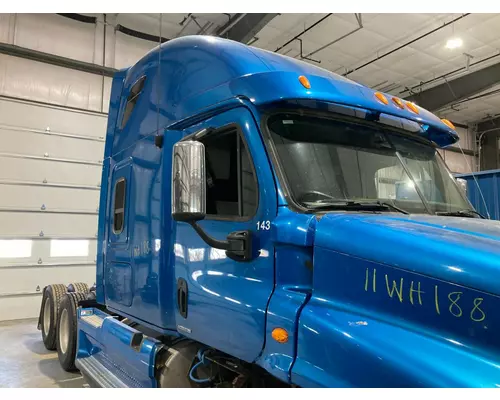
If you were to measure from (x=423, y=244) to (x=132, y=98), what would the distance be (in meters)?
3.38

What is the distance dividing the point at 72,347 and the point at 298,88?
4.58 metres

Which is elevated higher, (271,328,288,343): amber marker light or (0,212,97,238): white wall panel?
(0,212,97,238): white wall panel

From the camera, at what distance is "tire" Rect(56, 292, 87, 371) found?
546cm

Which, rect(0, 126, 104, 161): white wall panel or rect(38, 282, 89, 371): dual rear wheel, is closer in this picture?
rect(38, 282, 89, 371): dual rear wheel

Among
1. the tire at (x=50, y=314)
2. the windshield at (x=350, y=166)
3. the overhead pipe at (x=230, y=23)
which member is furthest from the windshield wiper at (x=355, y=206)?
the overhead pipe at (x=230, y=23)

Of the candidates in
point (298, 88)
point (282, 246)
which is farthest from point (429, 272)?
point (298, 88)

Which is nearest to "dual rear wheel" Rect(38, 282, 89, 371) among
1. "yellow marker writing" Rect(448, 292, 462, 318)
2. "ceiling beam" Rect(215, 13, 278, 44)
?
"yellow marker writing" Rect(448, 292, 462, 318)

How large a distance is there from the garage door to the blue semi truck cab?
207 inches

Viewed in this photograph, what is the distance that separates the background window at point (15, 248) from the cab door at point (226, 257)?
670 centimetres

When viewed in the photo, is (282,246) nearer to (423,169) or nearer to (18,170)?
(423,169)

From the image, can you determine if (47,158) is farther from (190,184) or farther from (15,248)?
(190,184)

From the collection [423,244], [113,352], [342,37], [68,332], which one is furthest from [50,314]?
[342,37]

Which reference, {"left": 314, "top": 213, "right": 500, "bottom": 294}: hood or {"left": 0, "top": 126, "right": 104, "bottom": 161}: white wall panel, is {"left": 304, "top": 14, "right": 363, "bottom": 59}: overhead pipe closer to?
{"left": 0, "top": 126, "right": 104, "bottom": 161}: white wall panel

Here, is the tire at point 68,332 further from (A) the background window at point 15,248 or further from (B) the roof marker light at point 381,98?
(B) the roof marker light at point 381,98
